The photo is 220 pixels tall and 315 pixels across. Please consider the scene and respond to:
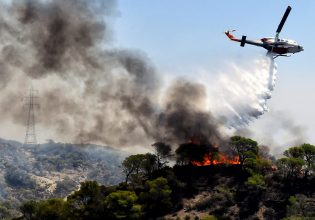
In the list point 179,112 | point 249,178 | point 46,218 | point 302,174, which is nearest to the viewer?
point 46,218

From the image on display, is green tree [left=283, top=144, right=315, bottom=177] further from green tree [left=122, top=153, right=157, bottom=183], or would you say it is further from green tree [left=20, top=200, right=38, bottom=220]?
green tree [left=20, top=200, right=38, bottom=220]

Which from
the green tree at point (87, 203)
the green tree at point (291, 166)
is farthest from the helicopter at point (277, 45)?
the green tree at point (87, 203)

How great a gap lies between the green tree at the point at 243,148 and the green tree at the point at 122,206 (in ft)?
146

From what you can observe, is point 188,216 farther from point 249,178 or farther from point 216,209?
point 249,178

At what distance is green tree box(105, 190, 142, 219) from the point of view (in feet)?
477

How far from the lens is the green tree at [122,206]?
477ft

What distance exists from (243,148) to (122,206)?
5208 cm

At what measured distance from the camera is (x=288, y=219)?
13762cm

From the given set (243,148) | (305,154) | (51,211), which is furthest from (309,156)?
(51,211)

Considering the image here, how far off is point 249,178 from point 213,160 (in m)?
23.8

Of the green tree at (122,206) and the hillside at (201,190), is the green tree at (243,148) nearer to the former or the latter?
the hillside at (201,190)

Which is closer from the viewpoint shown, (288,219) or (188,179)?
(288,219)

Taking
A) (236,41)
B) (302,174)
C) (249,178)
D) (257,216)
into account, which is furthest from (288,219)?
(236,41)

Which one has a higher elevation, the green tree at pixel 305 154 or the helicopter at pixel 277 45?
the helicopter at pixel 277 45
